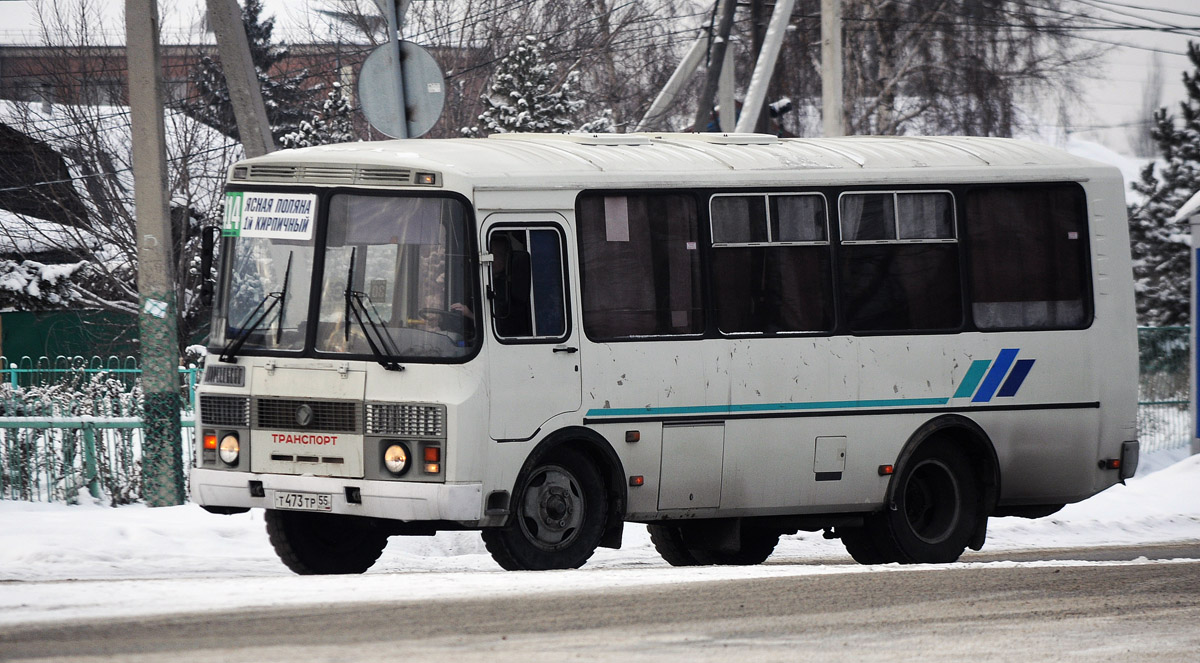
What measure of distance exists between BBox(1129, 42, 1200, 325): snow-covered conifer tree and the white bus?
87.0 ft

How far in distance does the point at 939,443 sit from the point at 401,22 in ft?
16.2

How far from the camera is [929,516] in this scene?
12.1 m

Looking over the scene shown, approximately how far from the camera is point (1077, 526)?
14.9m

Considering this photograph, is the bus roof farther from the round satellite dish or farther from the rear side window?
the round satellite dish

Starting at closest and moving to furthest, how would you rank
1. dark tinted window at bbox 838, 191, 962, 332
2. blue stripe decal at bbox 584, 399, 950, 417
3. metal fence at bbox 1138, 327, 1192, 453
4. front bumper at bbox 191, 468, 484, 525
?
front bumper at bbox 191, 468, 484, 525
blue stripe decal at bbox 584, 399, 950, 417
dark tinted window at bbox 838, 191, 962, 332
metal fence at bbox 1138, 327, 1192, 453

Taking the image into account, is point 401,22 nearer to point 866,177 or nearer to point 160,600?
point 866,177

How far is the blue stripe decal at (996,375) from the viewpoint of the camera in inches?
461

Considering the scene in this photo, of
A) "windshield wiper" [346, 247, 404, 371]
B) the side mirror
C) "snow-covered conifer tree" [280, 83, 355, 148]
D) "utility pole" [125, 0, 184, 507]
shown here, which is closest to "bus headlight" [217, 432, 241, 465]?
the side mirror

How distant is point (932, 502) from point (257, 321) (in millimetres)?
Answer: 4915

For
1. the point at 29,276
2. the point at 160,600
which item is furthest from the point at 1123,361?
the point at 29,276

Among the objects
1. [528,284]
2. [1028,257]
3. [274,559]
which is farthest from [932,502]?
[274,559]

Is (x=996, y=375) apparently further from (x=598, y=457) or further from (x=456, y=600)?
(x=456, y=600)

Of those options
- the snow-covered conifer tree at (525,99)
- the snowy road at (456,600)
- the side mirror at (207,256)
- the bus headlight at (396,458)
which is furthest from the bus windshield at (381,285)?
the snow-covered conifer tree at (525,99)

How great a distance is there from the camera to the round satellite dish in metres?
12.4
